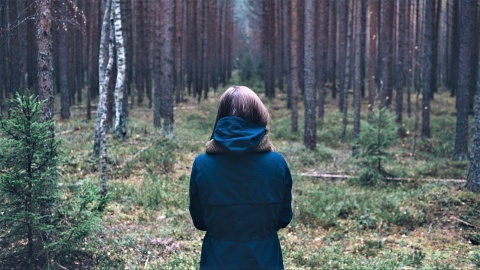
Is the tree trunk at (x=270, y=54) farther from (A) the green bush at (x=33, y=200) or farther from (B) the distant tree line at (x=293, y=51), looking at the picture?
(A) the green bush at (x=33, y=200)

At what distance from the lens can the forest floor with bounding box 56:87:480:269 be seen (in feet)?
25.5

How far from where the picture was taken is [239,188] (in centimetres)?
289

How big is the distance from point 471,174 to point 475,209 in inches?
46.9

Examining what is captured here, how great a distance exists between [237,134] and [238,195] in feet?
1.16

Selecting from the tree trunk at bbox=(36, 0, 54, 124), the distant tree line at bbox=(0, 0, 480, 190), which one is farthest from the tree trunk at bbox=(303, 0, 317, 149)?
the tree trunk at bbox=(36, 0, 54, 124)

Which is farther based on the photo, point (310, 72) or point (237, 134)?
point (310, 72)

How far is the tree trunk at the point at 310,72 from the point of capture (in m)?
17.2

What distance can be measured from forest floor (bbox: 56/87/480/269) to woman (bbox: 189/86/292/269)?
394 cm

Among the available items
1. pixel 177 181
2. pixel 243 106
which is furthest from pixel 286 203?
pixel 177 181

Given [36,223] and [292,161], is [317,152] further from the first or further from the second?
[36,223]

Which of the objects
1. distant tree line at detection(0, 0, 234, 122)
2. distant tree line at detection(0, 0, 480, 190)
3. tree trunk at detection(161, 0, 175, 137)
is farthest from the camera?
distant tree line at detection(0, 0, 234, 122)

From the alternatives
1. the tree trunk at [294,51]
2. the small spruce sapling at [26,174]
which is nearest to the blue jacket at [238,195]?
the small spruce sapling at [26,174]

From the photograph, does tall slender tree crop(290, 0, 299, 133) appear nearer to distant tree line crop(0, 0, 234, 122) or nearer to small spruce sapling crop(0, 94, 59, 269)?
distant tree line crop(0, 0, 234, 122)

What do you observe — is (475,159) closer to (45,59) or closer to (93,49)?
(45,59)
